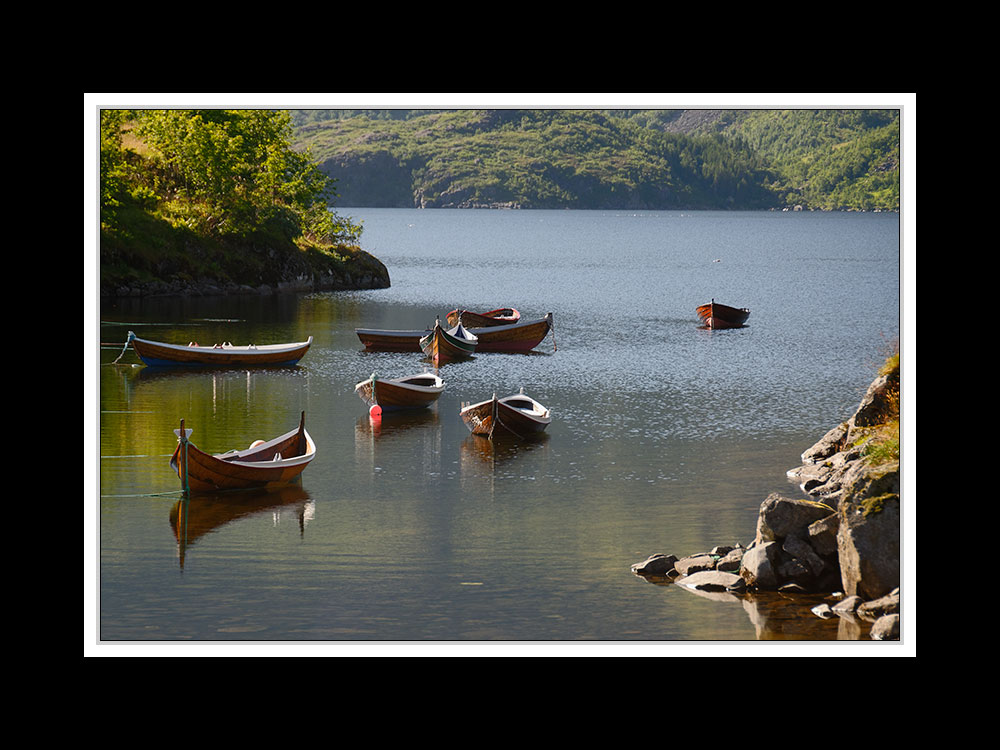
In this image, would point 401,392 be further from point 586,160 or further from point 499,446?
point 586,160

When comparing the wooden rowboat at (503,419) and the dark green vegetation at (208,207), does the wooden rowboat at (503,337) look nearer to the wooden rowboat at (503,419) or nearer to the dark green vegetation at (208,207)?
the wooden rowboat at (503,419)

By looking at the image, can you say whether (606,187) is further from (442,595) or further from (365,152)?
(442,595)

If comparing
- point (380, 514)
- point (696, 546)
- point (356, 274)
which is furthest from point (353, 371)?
point (356, 274)

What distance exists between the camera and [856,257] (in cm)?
10806

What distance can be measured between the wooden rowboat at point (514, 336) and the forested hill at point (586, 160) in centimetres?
3172

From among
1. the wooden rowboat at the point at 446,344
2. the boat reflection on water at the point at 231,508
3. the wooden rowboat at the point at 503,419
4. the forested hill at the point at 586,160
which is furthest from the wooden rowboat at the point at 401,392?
the forested hill at the point at 586,160

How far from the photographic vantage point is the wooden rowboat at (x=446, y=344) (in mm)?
46281

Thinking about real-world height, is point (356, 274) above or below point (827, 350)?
above

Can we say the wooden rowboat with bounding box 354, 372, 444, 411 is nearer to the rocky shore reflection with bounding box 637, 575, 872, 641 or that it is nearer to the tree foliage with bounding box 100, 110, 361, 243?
the rocky shore reflection with bounding box 637, 575, 872, 641

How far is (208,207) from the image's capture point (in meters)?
71.4

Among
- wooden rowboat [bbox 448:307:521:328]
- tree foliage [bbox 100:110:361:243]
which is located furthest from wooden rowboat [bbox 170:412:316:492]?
tree foliage [bbox 100:110:361:243]

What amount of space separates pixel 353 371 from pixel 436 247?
80.0 meters

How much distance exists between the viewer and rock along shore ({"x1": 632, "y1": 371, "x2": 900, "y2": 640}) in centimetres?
1650

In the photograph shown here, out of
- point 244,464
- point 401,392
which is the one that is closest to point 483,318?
point 401,392
